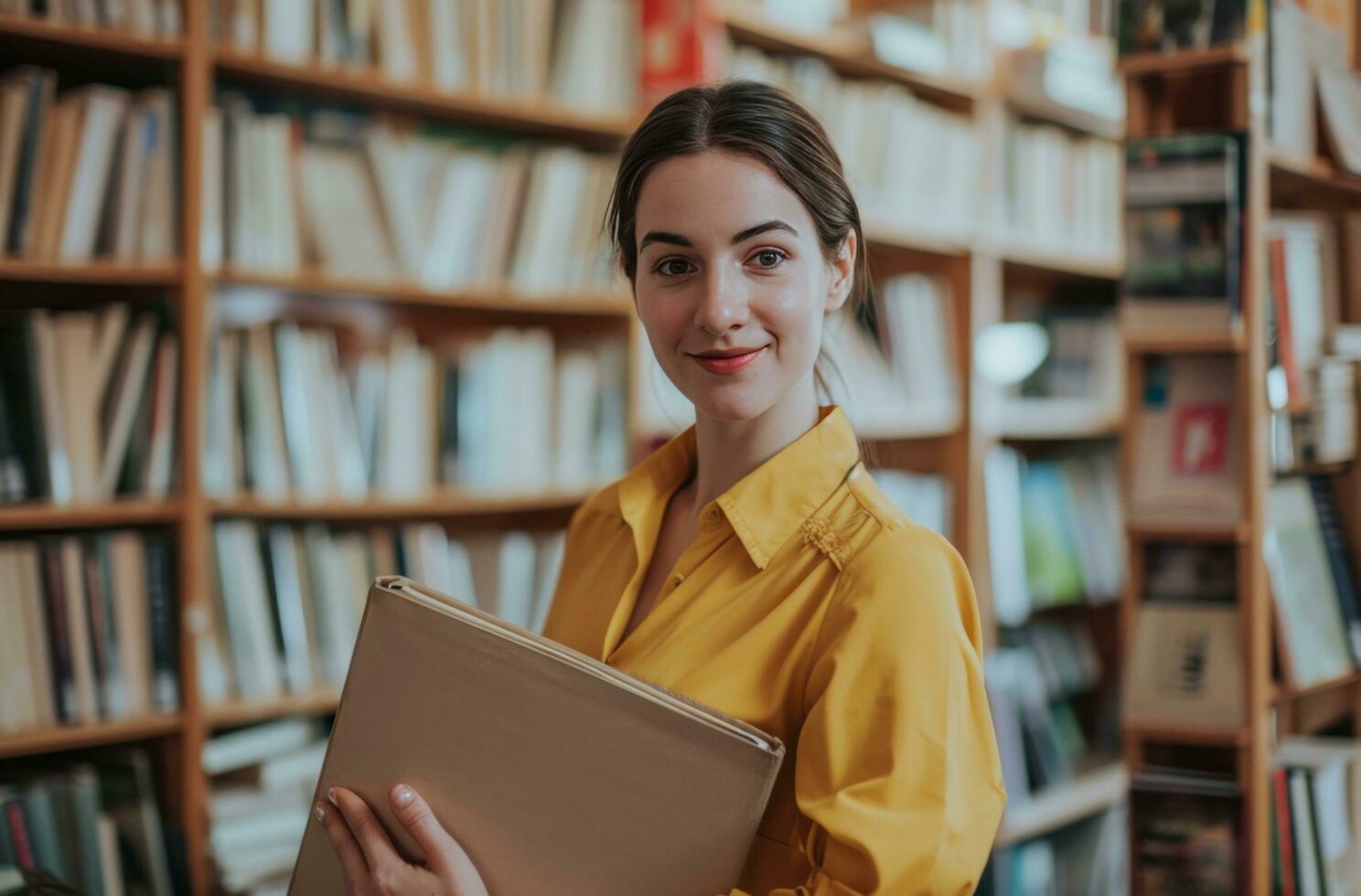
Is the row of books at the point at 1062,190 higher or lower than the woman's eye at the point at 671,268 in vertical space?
higher

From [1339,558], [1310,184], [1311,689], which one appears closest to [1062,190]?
[1310,184]

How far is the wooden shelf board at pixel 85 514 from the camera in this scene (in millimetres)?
1957

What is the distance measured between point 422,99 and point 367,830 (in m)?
1.77

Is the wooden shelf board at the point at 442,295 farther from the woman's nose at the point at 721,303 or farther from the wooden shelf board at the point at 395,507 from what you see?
the woman's nose at the point at 721,303

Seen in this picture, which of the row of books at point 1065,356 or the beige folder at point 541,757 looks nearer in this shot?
the beige folder at point 541,757

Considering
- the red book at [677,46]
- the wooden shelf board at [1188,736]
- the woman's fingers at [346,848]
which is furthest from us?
the red book at [677,46]

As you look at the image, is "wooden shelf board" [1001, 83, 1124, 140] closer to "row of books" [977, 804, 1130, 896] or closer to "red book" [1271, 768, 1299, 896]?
"red book" [1271, 768, 1299, 896]

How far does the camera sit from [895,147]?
9.69 ft

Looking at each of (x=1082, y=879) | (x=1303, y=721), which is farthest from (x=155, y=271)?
(x=1082, y=879)

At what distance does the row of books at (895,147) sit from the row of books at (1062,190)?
216 millimetres

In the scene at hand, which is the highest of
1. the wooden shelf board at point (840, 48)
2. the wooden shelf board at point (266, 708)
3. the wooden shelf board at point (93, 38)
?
the wooden shelf board at point (840, 48)

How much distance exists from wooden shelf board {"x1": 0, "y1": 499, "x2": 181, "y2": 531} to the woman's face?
1345 millimetres

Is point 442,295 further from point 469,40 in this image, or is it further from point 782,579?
point 782,579

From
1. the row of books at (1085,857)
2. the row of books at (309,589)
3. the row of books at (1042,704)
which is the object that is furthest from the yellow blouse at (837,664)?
the row of books at (1085,857)
